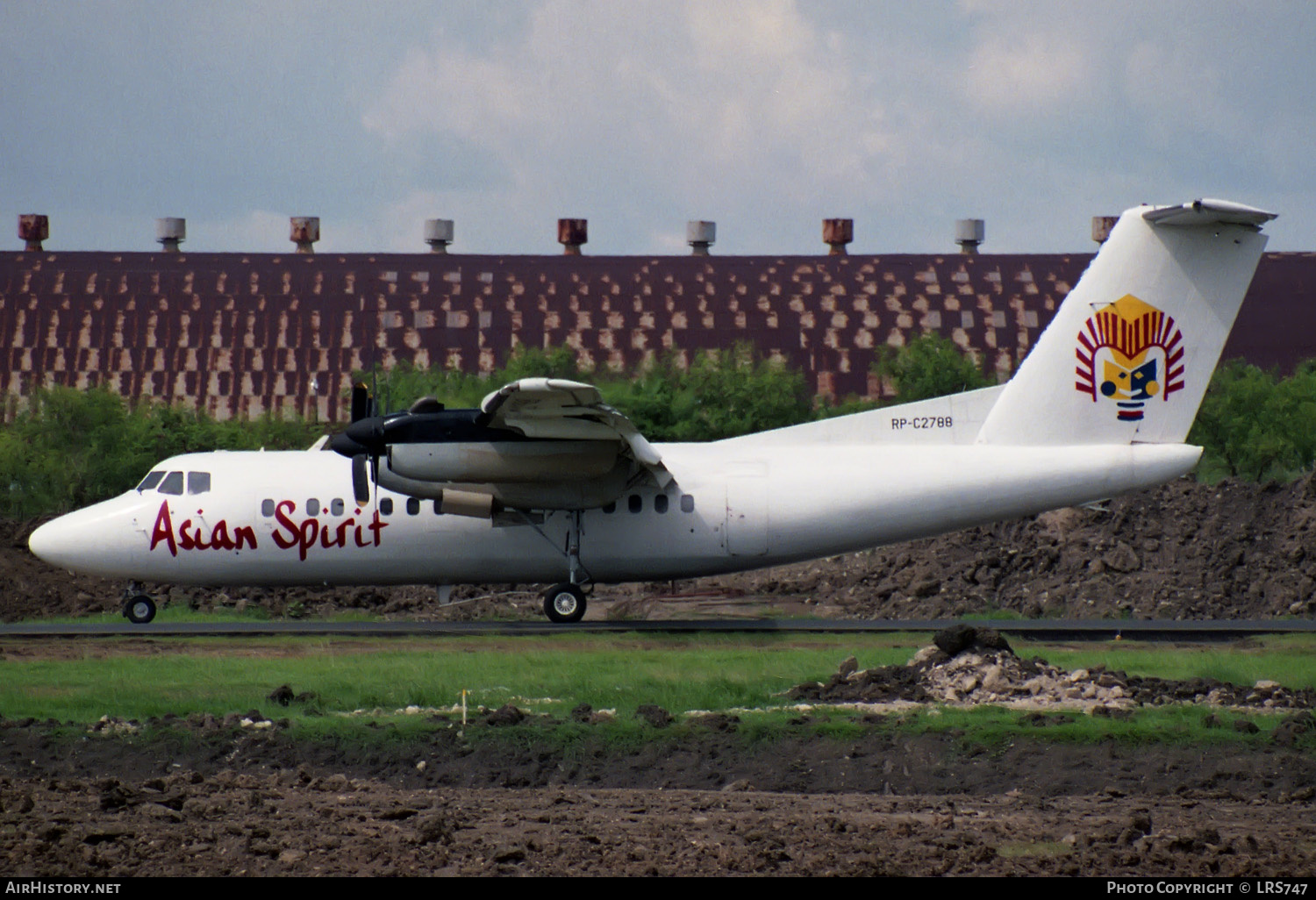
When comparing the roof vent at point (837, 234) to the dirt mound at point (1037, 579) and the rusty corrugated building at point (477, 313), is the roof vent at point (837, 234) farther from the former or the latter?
the dirt mound at point (1037, 579)

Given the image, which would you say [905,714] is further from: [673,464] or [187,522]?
[187,522]

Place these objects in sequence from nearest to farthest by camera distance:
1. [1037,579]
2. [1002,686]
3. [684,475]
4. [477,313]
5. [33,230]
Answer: [1002,686] → [684,475] → [1037,579] → [477,313] → [33,230]

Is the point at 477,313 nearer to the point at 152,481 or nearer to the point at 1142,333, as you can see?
the point at 152,481

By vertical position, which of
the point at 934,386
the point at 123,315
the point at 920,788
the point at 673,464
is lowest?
the point at 920,788

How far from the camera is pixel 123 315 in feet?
132

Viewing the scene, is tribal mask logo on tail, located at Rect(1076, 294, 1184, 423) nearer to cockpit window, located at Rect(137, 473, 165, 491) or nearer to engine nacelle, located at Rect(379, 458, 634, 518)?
engine nacelle, located at Rect(379, 458, 634, 518)

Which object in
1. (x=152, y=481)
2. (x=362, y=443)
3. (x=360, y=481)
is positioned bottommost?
(x=360, y=481)

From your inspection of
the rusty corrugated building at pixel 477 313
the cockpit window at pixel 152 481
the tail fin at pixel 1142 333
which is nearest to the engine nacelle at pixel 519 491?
the cockpit window at pixel 152 481

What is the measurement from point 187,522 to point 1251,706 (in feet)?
55.3

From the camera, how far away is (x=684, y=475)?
24.0 meters

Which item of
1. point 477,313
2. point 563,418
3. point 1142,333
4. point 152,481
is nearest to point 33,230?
point 477,313

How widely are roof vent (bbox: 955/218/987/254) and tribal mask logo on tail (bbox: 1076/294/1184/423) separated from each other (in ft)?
80.7

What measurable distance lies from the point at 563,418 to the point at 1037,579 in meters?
11.4
